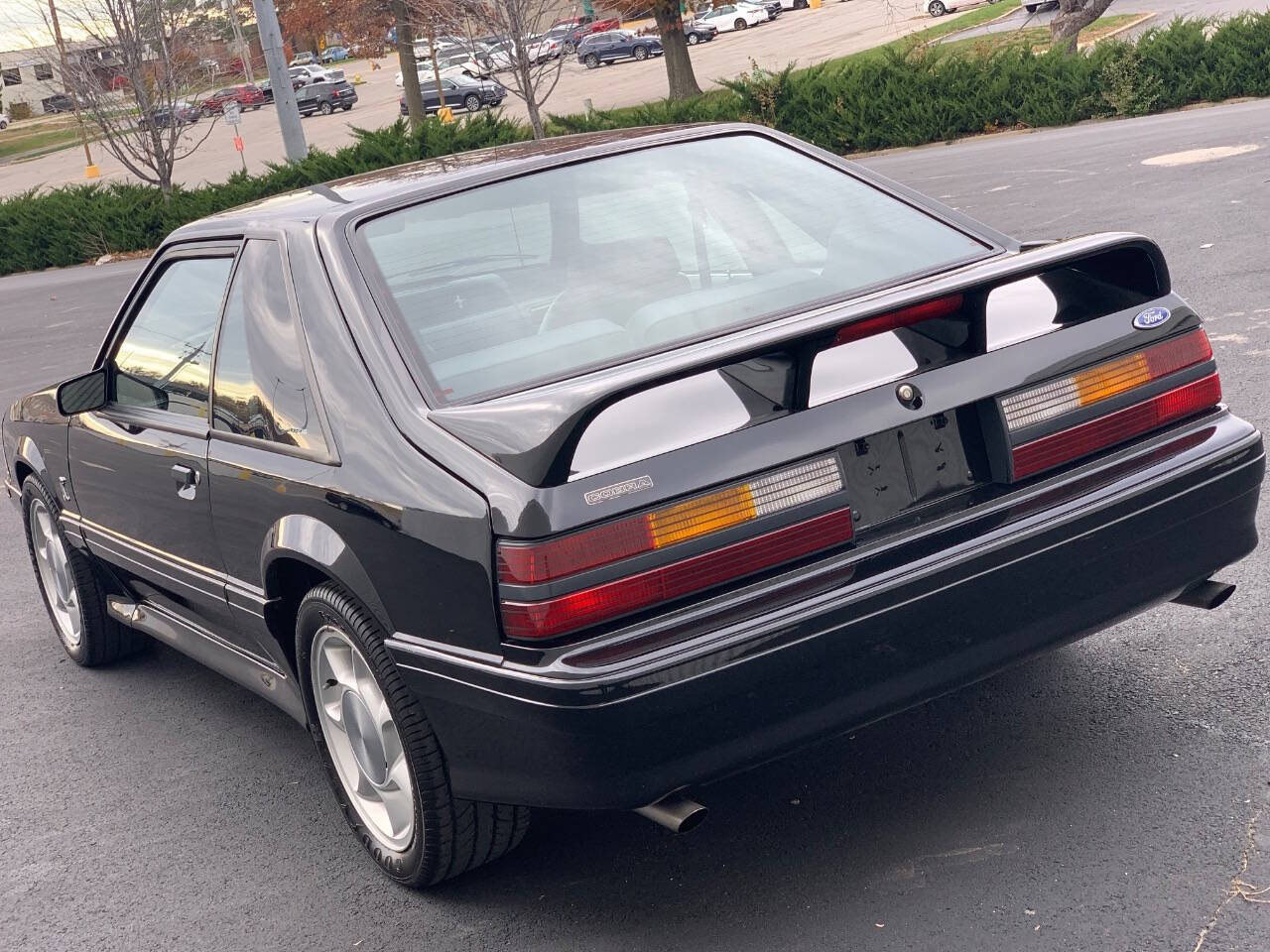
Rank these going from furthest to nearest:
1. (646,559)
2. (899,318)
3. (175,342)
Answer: (175,342), (899,318), (646,559)

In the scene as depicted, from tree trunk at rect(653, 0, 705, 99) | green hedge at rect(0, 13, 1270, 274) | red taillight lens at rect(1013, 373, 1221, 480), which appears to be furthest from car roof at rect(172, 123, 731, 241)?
tree trunk at rect(653, 0, 705, 99)

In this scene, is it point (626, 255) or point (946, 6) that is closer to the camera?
point (626, 255)

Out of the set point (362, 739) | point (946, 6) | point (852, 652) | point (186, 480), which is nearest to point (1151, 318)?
point (852, 652)

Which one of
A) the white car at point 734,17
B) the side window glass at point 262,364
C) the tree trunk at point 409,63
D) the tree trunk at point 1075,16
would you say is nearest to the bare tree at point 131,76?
the tree trunk at point 409,63

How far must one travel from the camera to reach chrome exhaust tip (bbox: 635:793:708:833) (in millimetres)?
2947

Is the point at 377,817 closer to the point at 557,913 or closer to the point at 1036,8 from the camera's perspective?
the point at 557,913

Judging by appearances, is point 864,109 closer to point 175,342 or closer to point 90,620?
point 90,620

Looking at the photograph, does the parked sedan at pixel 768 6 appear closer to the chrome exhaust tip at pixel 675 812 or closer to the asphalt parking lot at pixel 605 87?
the asphalt parking lot at pixel 605 87

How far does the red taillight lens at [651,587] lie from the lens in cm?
287

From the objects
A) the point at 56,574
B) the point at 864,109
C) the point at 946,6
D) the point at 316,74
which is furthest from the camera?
the point at 316,74

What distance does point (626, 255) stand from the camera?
379 centimetres

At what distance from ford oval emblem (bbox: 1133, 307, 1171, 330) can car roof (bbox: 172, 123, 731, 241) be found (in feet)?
4.43

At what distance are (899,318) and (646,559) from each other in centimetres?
79

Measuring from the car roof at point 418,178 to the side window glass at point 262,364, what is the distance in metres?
0.14
